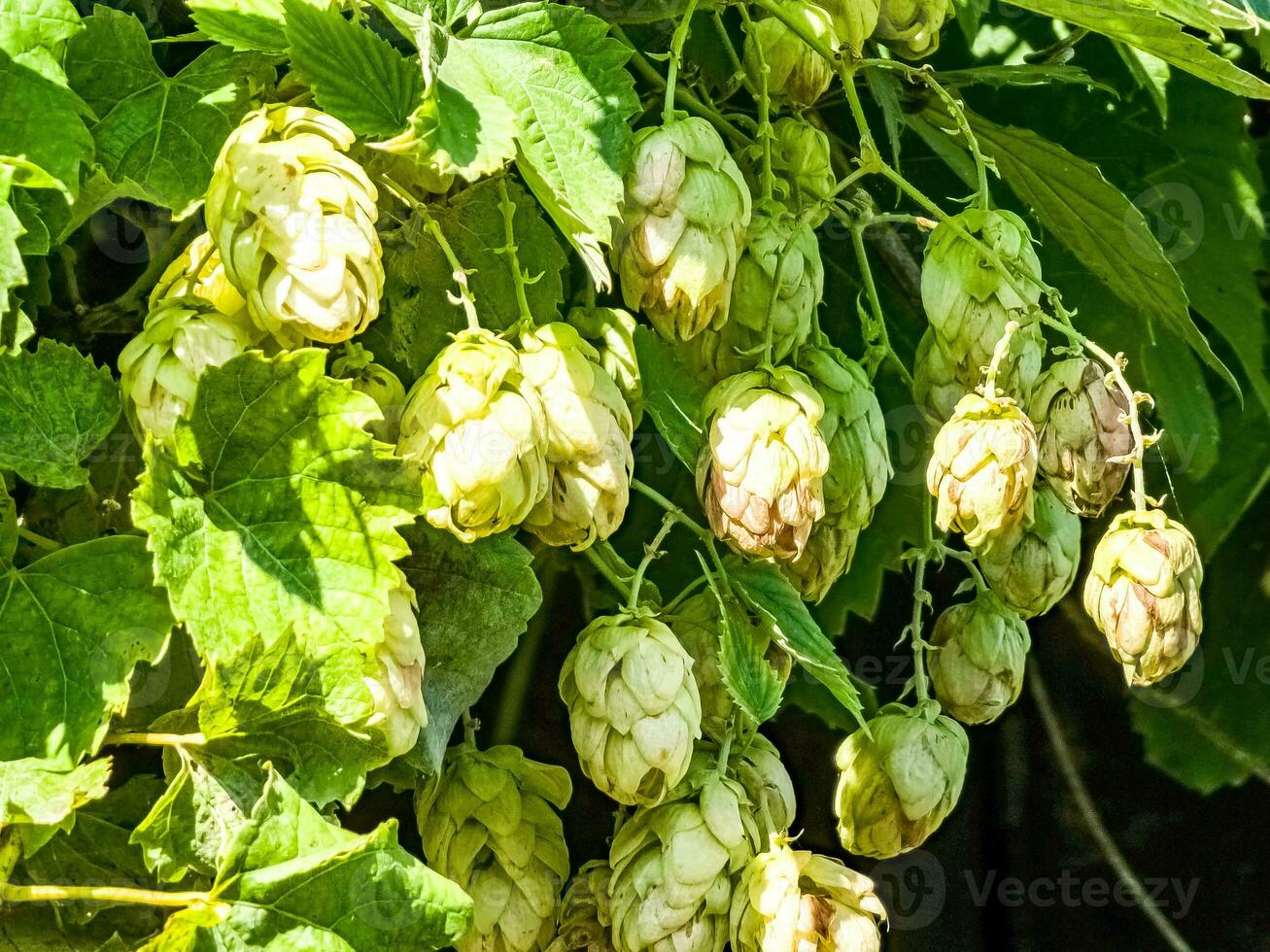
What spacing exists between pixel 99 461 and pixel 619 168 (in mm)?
266

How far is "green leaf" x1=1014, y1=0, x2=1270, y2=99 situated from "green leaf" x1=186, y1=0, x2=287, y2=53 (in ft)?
1.26

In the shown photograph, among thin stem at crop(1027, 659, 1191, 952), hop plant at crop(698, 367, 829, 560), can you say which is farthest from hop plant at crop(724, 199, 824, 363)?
thin stem at crop(1027, 659, 1191, 952)

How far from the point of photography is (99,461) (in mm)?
637

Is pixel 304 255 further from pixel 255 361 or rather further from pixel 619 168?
pixel 619 168

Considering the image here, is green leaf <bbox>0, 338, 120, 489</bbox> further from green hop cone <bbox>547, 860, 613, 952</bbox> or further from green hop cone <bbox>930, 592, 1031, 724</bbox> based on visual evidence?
green hop cone <bbox>930, 592, 1031, 724</bbox>

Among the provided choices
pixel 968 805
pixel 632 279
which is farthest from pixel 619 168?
pixel 968 805

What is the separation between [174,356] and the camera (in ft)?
1.78

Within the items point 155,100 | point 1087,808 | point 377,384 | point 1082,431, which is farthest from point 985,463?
point 1087,808

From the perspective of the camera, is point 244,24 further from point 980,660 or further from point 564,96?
point 980,660

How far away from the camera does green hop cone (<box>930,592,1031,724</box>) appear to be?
85cm

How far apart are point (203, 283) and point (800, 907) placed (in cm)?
38

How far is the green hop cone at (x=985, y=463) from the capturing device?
687mm

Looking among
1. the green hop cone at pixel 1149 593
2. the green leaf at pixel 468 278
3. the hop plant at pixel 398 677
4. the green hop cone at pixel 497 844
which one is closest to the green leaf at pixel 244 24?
the green leaf at pixel 468 278

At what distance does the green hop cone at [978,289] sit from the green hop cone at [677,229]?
5.4 inches
